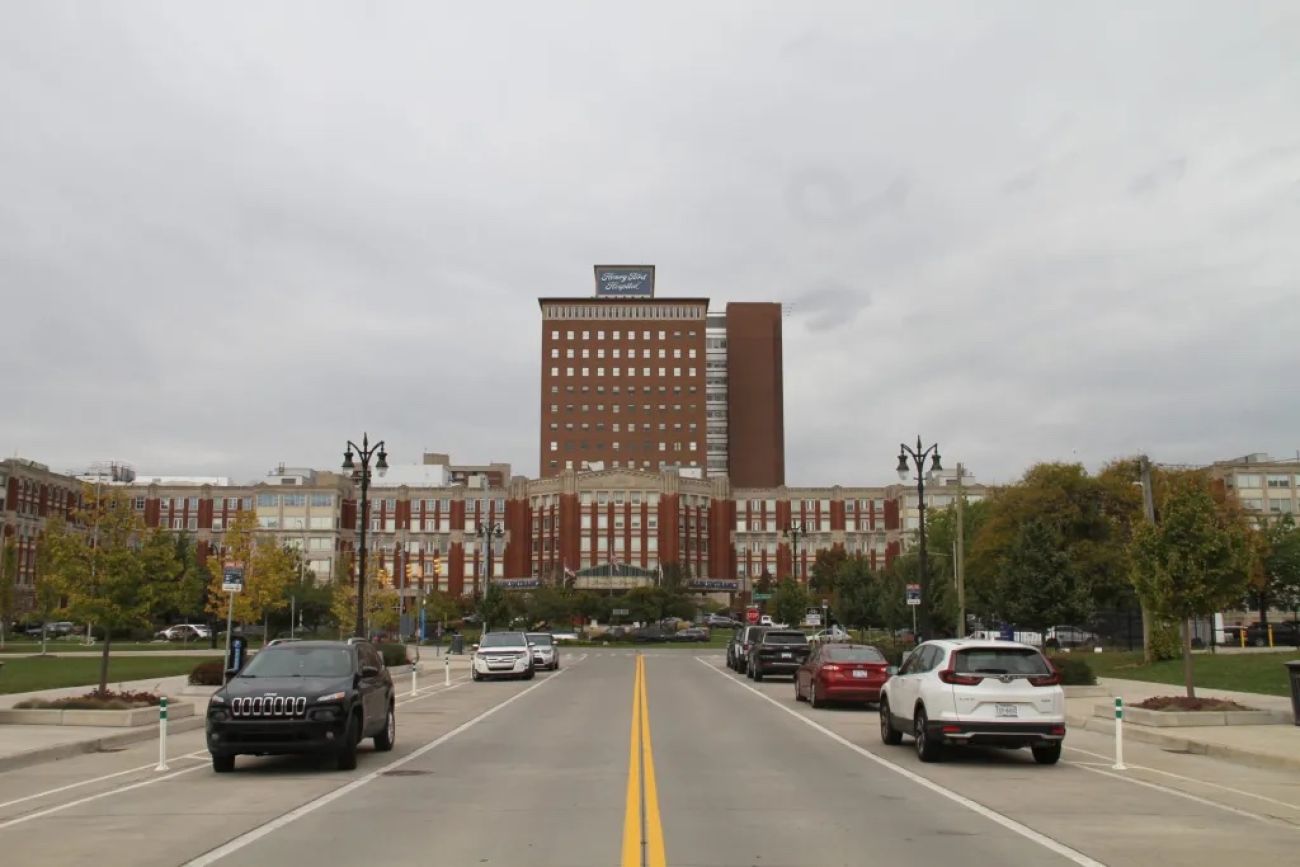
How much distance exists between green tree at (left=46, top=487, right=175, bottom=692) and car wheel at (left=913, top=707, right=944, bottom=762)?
1509 centimetres

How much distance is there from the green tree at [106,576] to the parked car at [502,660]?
647 inches

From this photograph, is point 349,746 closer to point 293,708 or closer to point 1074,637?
point 293,708

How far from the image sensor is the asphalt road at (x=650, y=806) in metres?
9.58

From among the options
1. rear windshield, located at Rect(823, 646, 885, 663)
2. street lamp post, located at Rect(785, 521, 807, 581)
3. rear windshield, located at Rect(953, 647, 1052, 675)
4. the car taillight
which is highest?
street lamp post, located at Rect(785, 521, 807, 581)

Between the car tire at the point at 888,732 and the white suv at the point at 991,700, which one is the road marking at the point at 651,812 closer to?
the car tire at the point at 888,732

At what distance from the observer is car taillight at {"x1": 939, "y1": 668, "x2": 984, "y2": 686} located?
15.5 meters

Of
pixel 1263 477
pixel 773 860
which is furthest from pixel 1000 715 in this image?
pixel 1263 477

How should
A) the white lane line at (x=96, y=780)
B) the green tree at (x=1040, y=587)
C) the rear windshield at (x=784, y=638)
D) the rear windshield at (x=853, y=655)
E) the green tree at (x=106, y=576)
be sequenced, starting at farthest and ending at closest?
the green tree at (x=1040, y=587) < the rear windshield at (x=784, y=638) < the rear windshield at (x=853, y=655) < the green tree at (x=106, y=576) < the white lane line at (x=96, y=780)

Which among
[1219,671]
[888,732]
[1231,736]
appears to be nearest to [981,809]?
[888,732]

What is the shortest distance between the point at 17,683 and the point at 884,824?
28967 mm

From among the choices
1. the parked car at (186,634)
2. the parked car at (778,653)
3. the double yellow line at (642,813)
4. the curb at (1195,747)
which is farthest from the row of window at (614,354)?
the double yellow line at (642,813)

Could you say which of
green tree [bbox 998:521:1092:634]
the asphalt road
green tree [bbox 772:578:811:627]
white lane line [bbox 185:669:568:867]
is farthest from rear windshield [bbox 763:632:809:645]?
green tree [bbox 772:578:811:627]

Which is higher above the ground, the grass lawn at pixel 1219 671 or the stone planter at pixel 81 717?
the stone planter at pixel 81 717

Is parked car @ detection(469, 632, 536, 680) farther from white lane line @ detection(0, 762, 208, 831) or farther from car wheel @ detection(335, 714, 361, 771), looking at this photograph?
car wheel @ detection(335, 714, 361, 771)
